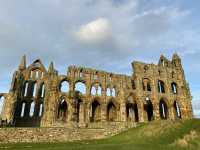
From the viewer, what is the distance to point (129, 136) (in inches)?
947

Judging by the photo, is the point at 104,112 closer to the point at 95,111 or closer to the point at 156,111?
the point at 95,111

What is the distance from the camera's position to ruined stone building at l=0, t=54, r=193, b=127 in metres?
39.7

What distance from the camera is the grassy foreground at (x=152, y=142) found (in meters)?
17.5

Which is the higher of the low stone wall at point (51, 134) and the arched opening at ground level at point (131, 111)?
the arched opening at ground level at point (131, 111)

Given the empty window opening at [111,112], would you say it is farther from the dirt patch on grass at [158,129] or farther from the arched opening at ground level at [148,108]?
the dirt patch on grass at [158,129]

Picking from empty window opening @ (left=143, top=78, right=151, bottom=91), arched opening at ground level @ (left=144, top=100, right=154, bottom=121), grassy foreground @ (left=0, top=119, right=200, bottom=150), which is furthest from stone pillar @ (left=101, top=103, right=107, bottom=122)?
grassy foreground @ (left=0, top=119, right=200, bottom=150)

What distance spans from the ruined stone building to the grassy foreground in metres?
16.5

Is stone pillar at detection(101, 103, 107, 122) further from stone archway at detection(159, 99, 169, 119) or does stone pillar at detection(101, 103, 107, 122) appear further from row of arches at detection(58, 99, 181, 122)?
stone archway at detection(159, 99, 169, 119)

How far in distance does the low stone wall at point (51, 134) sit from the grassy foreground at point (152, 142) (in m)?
3.39

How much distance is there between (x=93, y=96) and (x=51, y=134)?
18928mm

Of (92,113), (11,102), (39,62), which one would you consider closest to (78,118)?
(92,113)

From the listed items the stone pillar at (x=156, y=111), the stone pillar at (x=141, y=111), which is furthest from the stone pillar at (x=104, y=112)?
the stone pillar at (x=156, y=111)

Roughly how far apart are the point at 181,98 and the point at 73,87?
26910mm

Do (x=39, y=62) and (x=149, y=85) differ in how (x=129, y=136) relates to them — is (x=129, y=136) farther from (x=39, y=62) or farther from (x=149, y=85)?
(x=39, y=62)
